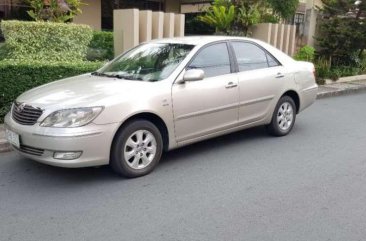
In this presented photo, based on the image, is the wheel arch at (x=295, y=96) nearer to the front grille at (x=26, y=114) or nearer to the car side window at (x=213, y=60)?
the car side window at (x=213, y=60)

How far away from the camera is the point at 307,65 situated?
7.25 m

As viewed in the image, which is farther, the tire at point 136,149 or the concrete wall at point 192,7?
the concrete wall at point 192,7

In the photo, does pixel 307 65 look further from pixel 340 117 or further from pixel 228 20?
pixel 228 20

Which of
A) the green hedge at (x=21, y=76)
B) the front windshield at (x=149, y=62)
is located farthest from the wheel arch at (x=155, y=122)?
the green hedge at (x=21, y=76)

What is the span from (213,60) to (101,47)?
217 inches

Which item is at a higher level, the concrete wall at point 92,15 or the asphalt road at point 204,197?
the concrete wall at point 92,15

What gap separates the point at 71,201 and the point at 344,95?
32.1ft

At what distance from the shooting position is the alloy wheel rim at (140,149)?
4824mm

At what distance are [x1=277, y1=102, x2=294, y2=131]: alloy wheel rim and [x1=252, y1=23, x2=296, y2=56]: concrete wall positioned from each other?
6.70 meters

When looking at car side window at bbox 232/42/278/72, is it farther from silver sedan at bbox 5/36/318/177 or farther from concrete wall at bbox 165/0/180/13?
concrete wall at bbox 165/0/180/13

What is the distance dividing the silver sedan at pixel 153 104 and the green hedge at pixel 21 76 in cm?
178

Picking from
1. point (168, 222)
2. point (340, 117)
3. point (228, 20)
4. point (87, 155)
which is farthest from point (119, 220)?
point (228, 20)

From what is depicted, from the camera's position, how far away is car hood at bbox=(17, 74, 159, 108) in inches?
181

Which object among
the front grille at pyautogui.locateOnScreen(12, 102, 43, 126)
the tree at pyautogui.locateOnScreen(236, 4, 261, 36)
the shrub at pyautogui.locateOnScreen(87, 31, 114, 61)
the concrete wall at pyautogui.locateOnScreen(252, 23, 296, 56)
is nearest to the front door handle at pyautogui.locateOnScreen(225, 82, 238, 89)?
the front grille at pyautogui.locateOnScreen(12, 102, 43, 126)
